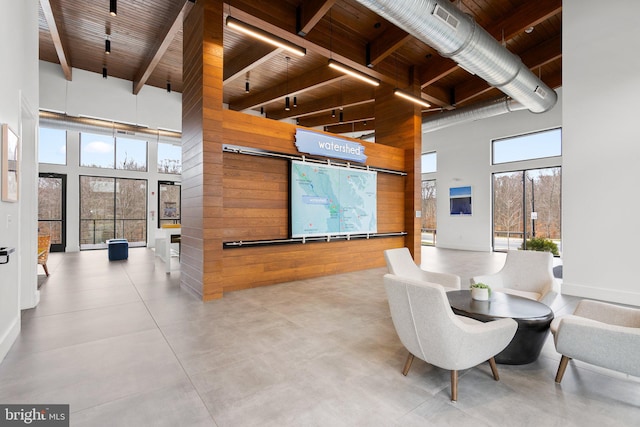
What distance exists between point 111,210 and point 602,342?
12.5 meters

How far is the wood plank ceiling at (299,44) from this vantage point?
5.52 m

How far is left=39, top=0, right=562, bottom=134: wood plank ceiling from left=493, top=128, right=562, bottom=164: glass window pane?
167 centimetres

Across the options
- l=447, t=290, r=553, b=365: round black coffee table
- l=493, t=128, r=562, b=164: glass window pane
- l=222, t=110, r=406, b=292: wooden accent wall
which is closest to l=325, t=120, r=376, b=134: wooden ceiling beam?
l=493, t=128, r=562, b=164: glass window pane

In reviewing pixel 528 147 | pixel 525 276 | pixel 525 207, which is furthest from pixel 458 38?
pixel 525 207

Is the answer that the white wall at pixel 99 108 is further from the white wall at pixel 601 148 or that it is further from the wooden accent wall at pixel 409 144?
the white wall at pixel 601 148

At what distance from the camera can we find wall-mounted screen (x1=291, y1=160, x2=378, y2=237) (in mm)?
5961

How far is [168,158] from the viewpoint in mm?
11742

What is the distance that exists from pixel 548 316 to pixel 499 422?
1.16 metres

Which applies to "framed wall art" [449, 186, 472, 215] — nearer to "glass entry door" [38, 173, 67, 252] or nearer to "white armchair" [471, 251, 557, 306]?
"white armchair" [471, 251, 557, 306]

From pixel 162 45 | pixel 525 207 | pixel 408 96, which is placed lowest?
pixel 525 207

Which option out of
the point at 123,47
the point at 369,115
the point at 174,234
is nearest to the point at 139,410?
the point at 174,234

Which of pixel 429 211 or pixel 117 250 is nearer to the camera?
pixel 117 250

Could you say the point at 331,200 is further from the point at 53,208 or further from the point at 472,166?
the point at 53,208

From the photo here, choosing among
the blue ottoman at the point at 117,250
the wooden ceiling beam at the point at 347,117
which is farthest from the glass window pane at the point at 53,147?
the wooden ceiling beam at the point at 347,117
